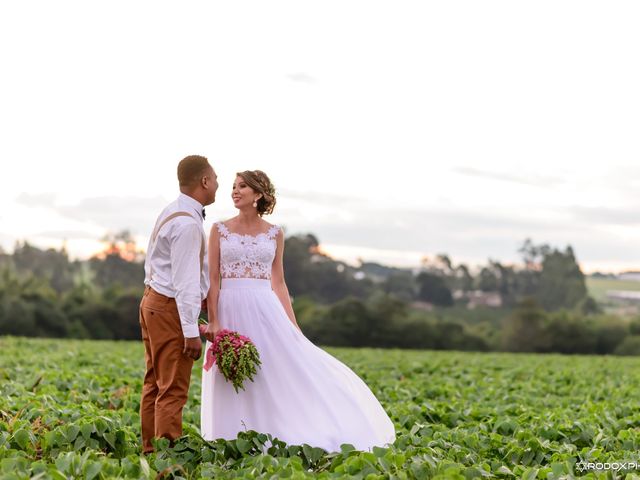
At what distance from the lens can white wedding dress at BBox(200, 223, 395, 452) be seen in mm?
8125

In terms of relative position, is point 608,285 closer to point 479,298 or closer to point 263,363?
point 479,298

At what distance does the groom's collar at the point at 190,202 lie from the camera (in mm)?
7633

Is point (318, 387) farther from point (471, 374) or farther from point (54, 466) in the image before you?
point (471, 374)

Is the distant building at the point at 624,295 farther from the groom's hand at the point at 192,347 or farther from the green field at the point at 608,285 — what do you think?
the groom's hand at the point at 192,347

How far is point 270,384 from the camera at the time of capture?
8180mm

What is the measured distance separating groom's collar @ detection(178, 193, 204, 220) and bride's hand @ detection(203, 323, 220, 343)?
3.24 feet

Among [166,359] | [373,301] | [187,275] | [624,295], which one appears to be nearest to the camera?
[187,275]

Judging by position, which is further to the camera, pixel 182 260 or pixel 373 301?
pixel 373 301

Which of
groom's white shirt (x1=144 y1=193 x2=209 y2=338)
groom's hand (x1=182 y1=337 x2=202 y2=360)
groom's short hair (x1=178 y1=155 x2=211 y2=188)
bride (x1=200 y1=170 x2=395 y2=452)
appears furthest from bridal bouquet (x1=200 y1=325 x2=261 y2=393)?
groom's short hair (x1=178 y1=155 x2=211 y2=188)

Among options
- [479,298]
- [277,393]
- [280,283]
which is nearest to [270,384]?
[277,393]

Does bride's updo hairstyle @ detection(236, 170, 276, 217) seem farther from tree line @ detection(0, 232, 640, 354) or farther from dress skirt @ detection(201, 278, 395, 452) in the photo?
tree line @ detection(0, 232, 640, 354)

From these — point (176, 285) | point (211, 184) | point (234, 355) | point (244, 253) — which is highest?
point (211, 184)

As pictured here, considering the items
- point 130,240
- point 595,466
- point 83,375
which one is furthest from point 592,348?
point 595,466

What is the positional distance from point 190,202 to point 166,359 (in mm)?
1305
